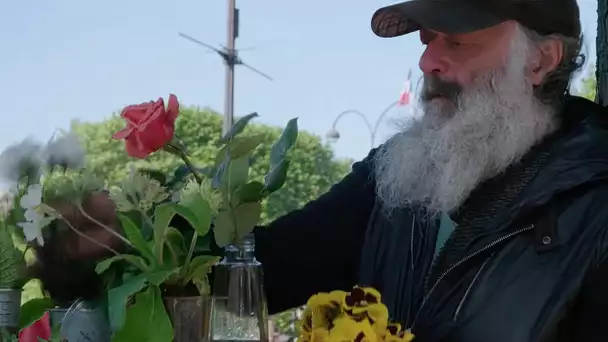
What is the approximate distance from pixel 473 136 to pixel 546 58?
0.50 ft

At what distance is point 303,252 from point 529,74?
388 millimetres

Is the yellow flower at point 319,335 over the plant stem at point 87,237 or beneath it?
beneath

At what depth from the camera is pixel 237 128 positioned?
0.88 meters

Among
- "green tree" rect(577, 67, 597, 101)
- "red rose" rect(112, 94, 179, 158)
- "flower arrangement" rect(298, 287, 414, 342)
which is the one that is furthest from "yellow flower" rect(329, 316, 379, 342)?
"green tree" rect(577, 67, 597, 101)

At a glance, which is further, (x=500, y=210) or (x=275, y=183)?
(x=500, y=210)

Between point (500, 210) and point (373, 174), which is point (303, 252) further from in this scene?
point (500, 210)

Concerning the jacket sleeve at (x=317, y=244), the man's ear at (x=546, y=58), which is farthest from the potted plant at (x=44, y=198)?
the man's ear at (x=546, y=58)

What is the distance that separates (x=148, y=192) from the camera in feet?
2.68

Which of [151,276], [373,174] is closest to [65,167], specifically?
[151,276]

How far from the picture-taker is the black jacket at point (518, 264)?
3.02ft

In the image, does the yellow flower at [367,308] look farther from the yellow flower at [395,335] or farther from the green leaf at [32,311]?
the green leaf at [32,311]

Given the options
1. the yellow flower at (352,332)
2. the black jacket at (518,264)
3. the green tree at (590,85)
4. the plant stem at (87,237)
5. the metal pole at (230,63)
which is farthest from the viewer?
the metal pole at (230,63)

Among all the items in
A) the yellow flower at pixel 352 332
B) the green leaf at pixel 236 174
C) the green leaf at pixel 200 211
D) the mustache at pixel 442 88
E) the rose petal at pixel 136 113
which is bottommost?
the yellow flower at pixel 352 332

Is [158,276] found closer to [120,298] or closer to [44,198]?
[120,298]
